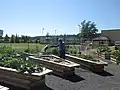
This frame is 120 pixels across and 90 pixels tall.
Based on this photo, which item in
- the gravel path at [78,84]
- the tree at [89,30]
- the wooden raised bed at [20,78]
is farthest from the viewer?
the tree at [89,30]

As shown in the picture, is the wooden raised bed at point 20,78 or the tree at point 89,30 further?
the tree at point 89,30

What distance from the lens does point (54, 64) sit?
7.46 meters

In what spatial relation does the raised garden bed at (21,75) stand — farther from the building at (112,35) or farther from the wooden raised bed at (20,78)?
the building at (112,35)

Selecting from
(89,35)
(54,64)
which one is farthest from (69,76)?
(89,35)

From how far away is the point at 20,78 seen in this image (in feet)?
17.7

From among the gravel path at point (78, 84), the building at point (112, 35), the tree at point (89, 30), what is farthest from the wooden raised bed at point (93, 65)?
the tree at point (89, 30)

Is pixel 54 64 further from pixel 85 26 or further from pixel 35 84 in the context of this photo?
pixel 85 26

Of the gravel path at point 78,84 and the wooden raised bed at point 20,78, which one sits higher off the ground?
the wooden raised bed at point 20,78

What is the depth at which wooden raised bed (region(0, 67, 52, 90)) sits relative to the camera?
527 centimetres

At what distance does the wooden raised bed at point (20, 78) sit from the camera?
17.3ft

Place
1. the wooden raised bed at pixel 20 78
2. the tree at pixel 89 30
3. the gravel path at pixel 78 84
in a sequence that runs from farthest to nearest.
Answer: the tree at pixel 89 30 → the gravel path at pixel 78 84 → the wooden raised bed at pixel 20 78

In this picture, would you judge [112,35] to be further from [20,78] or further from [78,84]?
[20,78]

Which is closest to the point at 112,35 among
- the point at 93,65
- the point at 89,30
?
the point at 89,30

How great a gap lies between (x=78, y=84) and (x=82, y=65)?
10.3 feet
